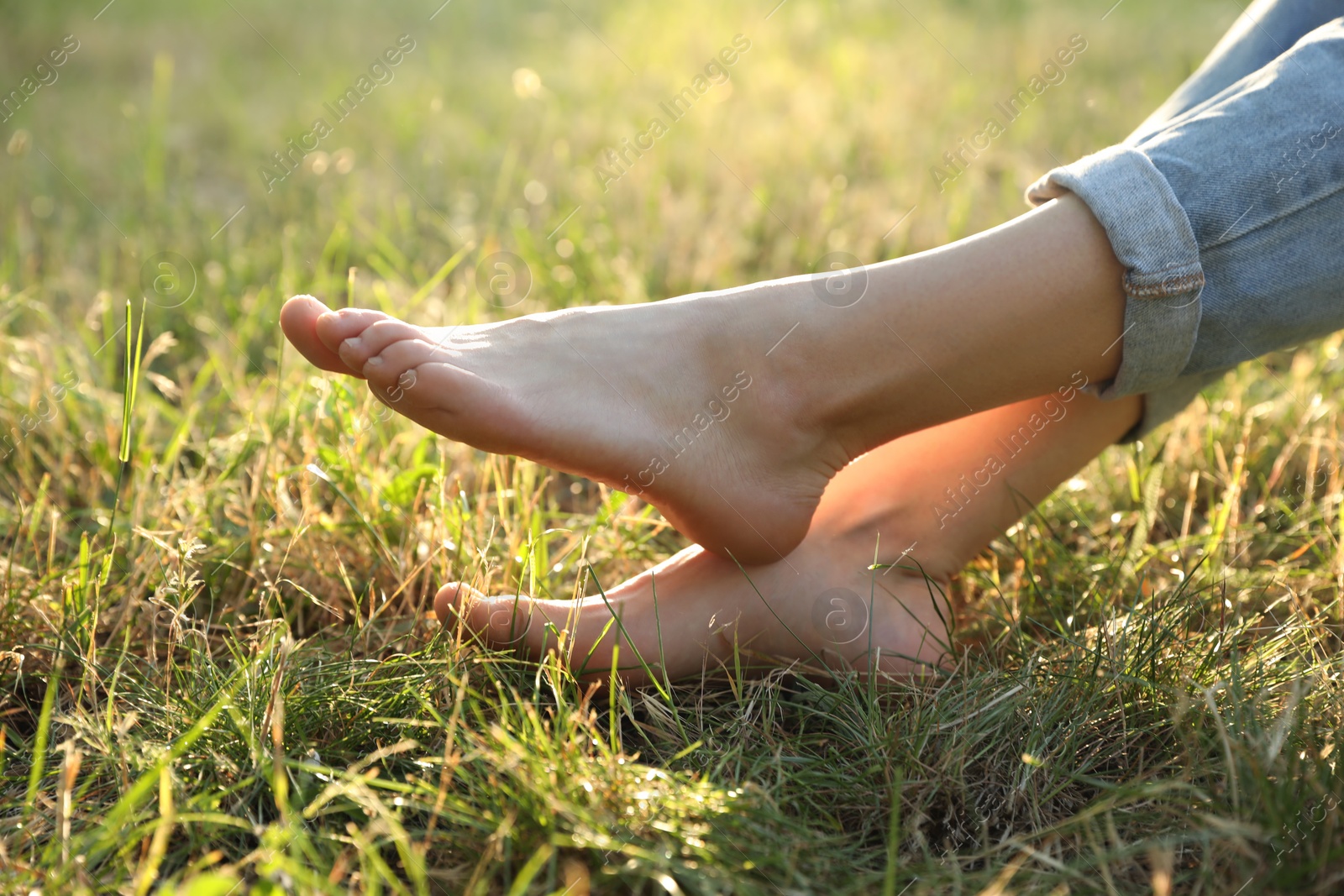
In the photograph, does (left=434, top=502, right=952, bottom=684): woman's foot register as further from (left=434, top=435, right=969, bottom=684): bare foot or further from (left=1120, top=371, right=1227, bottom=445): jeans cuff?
(left=1120, top=371, right=1227, bottom=445): jeans cuff

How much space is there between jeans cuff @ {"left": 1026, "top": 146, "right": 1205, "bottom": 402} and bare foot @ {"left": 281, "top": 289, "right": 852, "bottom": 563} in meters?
0.30

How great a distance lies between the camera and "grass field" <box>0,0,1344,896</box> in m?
0.80

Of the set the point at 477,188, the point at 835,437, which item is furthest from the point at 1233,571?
the point at 477,188

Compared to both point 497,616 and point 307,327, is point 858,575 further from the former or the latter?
point 307,327

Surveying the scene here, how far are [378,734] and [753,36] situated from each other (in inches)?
137

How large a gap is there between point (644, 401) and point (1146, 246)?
519mm

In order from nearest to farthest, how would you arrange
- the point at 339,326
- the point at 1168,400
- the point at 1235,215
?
the point at 1235,215 → the point at 339,326 → the point at 1168,400

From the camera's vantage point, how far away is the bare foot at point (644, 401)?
106cm

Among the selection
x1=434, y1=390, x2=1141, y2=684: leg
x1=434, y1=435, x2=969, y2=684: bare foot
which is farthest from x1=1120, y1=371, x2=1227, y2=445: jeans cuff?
x1=434, y1=435, x2=969, y2=684: bare foot

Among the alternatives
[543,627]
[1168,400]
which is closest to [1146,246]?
[1168,400]

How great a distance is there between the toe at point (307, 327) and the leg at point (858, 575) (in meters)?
0.30

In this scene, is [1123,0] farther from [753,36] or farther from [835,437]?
[835,437]

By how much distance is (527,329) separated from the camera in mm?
1165

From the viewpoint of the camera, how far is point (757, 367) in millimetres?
1104
